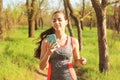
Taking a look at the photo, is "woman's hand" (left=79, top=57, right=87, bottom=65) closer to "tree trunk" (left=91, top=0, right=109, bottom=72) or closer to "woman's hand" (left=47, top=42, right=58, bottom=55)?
"woman's hand" (left=47, top=42, right=58, bottom=55)

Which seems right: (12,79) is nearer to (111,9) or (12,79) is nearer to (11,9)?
(11,9)

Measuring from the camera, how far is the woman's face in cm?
427

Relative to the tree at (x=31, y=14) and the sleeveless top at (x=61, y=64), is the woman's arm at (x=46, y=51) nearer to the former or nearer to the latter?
the sleeveless top at (x=61, y=64)

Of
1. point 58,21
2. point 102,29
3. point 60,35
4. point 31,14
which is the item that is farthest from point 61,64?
point 31,14

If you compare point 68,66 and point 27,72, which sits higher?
point 68,66

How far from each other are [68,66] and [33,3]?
25.0m

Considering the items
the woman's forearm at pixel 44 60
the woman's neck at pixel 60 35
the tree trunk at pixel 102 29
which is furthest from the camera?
the tree trunk at pixel 102 29

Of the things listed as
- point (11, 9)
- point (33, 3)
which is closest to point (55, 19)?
point (33, 3)

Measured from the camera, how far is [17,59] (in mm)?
12297

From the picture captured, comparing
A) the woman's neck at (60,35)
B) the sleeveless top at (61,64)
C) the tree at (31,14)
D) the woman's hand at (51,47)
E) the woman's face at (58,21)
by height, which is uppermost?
the tree at (31,14)

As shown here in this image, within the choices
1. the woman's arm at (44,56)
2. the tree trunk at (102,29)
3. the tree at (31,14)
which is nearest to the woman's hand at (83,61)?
the woman's arm at (44,56)

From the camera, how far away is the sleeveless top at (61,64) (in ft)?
13.9

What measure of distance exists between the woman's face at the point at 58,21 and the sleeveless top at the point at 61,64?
0.80 ft

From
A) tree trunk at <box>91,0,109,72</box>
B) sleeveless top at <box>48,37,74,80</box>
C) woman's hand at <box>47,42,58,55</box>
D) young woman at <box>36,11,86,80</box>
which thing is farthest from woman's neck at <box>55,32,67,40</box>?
tree trunk at <box>91,0,109,72</box>
